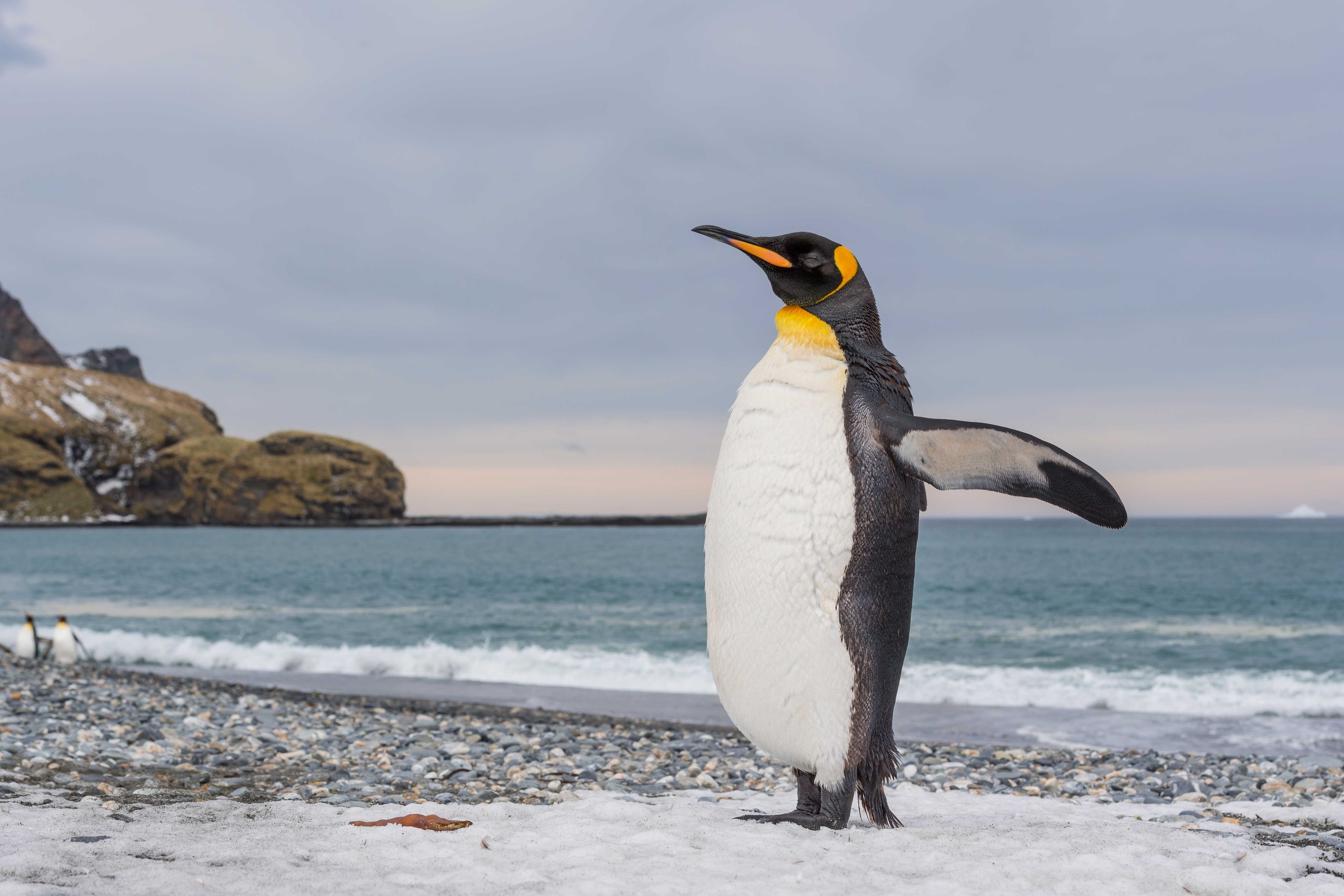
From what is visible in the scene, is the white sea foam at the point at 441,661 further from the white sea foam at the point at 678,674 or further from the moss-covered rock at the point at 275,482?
the moss-covered rock at the point at 275,482

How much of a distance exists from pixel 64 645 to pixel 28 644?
1.48ft

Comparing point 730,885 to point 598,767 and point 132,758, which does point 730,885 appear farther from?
point 132,758

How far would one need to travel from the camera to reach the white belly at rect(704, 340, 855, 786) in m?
3.05

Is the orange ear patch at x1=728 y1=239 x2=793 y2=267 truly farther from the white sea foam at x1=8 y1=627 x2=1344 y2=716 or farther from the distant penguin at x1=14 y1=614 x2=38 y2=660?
the distant penguin at x1=14 y1=614 x2=38 y2=660

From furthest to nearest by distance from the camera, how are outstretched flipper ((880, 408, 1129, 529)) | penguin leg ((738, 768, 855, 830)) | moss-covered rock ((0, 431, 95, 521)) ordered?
moss-covered rock ((0, 431, 95, 521)) < penguin leg ((738, 768, 855, 830)) < outstretched flipper ((880, 408, 1129, 529))

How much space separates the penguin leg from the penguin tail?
0.14ft

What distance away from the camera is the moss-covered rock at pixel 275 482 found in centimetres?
9188

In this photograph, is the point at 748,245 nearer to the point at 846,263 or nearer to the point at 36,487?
the point at 846,263

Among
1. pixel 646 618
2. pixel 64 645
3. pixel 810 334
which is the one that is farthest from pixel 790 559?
pixel 646 618

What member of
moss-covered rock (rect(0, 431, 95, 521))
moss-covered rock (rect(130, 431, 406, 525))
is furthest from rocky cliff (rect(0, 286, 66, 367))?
moss-covered rock (rect(130, 431, 406, 525))

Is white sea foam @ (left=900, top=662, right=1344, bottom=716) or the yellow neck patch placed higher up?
the yellow neck patch

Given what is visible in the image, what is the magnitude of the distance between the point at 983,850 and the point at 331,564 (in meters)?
41.6

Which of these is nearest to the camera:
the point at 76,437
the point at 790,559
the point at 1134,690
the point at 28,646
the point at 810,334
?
the point at 790,559

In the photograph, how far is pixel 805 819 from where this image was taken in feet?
10.6
